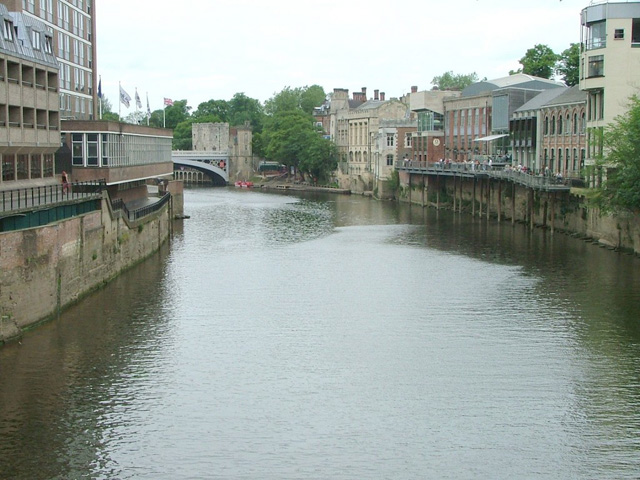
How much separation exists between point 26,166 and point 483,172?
43230 millimetres

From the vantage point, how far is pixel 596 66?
61.1 metres

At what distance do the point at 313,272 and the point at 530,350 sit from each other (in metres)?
18.6

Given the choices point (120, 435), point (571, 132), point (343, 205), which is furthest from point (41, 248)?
point (343, 205)

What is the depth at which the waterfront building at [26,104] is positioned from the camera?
142 ft

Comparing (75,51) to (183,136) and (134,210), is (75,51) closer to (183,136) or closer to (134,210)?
(134,210)

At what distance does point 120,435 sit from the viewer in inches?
950

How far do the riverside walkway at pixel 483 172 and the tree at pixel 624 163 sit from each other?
33.3 ft

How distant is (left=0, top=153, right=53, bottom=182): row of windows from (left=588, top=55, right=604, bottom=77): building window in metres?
34.3

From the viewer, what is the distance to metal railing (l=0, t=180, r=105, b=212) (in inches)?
1356

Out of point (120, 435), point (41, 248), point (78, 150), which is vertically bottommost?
point (120, 435)

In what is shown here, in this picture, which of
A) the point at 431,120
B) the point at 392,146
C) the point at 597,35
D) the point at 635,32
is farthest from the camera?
the point at 392,146

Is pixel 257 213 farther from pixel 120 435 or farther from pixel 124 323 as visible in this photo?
pixel 120 435

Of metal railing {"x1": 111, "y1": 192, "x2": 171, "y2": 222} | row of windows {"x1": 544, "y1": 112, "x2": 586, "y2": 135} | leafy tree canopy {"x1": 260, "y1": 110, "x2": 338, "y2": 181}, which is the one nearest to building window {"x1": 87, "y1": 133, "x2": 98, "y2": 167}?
metal railing {"x1": 111, "y1": 192, "x2": 171, "y2": 222}

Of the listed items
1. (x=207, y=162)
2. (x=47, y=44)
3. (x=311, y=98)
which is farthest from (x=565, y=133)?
(x=311, y=98)
